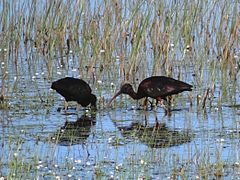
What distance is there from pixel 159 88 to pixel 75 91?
43.3 inches

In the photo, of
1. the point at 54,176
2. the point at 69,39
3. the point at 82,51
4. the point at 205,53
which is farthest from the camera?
the point at 69,39

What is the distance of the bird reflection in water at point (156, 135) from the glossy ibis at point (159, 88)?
84 centimetres

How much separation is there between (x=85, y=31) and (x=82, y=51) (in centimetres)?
40

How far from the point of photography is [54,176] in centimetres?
791

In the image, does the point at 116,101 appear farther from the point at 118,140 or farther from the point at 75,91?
the point at 118,140

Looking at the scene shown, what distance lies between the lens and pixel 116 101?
1202 cm

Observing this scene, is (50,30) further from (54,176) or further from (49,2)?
(54,176)

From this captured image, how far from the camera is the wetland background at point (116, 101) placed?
331 inches

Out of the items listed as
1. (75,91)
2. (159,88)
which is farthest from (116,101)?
(159,88)

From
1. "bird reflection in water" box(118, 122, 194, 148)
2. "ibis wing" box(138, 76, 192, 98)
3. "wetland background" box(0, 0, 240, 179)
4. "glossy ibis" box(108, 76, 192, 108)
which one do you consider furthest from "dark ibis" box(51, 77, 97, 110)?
"bird reflection in water" box(118, 122, 194, 148)

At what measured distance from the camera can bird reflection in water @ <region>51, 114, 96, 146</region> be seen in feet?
31.7

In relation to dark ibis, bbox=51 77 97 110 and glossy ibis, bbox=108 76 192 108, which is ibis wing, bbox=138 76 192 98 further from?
dark ibis, bbox=51 77 97 110

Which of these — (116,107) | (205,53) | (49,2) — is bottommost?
(116,107)

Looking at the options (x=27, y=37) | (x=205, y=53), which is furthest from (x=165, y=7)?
(x=27, y=37)
